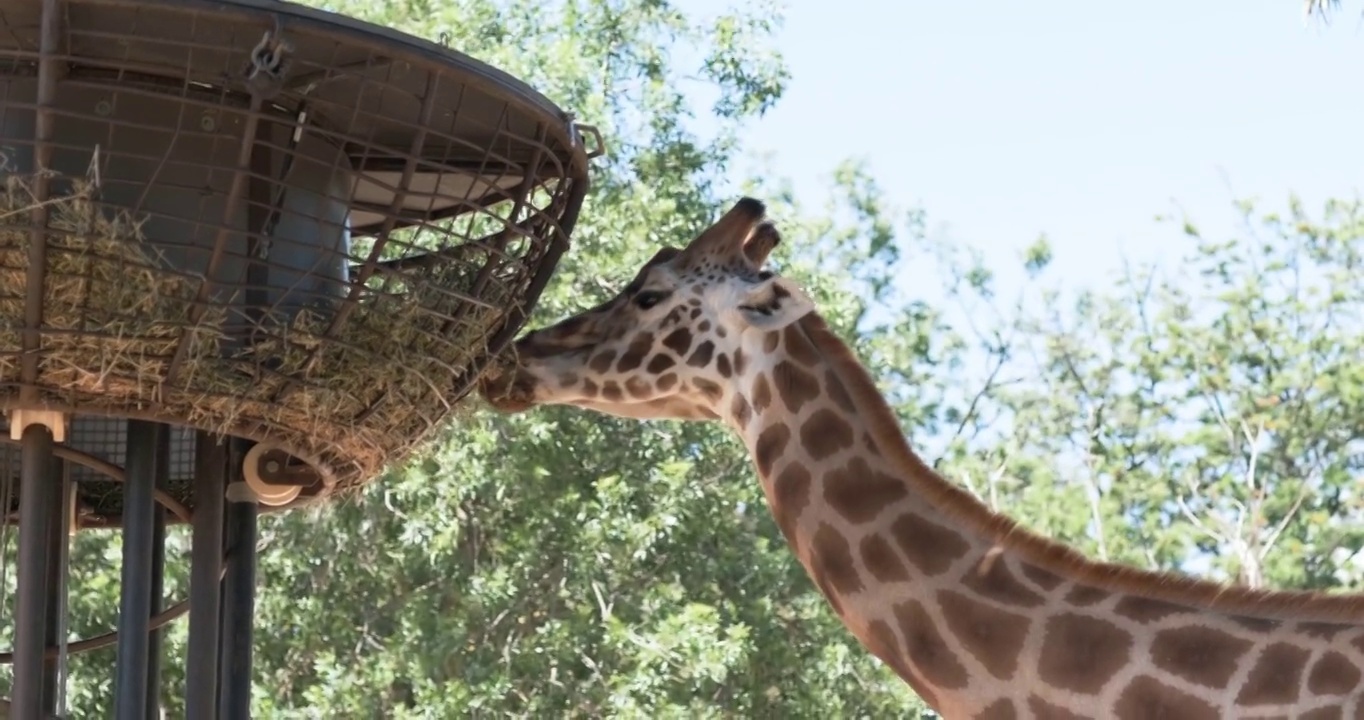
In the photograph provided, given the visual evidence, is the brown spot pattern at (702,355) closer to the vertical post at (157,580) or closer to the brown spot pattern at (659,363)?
the brown spot pattern at (659,363)

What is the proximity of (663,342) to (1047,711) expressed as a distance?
1.51m

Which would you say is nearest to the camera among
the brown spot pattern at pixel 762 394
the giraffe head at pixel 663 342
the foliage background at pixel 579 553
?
the brown spot pattern at pixel 762 394

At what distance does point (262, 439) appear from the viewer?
15.4 feet

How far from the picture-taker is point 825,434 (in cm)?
532

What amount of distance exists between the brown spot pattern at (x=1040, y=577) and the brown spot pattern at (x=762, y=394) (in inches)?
33.6

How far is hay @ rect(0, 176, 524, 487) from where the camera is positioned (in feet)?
13.7

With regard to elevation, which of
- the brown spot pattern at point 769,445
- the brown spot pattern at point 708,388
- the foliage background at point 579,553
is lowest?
the brown spot pattern at point 769,445

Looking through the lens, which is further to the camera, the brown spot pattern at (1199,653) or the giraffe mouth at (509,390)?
the giraffe mouth at (509,390)

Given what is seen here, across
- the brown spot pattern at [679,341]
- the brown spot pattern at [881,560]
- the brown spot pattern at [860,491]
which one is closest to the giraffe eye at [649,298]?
the brown spot pattern at [679,341]

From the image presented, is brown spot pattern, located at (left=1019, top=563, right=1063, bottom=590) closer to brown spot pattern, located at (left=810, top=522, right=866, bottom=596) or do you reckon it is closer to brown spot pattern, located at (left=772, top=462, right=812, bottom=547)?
brown spot pattern, located at (left=810, top=522, right=866, bottom=596)

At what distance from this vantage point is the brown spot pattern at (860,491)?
5172 millimetres

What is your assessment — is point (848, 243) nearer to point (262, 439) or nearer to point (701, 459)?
point (701, 459)

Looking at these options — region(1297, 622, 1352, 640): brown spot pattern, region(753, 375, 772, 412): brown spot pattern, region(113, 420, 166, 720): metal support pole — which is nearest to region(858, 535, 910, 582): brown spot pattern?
region(753, 375, 772, 412): brown spot pattern

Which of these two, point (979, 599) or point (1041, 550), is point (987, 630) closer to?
point (979, 599)
